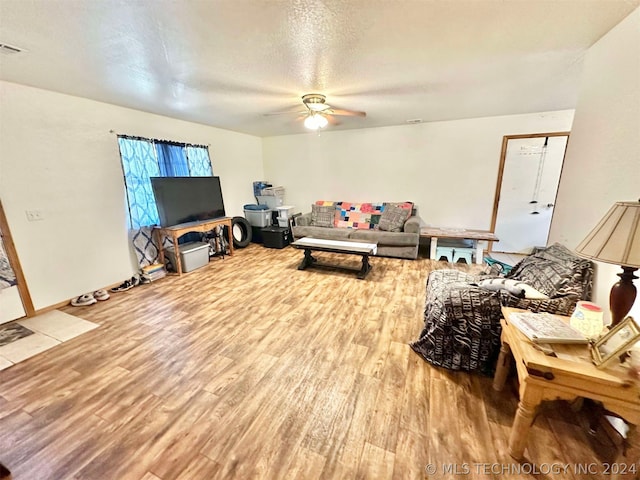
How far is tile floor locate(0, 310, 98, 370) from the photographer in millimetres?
2135

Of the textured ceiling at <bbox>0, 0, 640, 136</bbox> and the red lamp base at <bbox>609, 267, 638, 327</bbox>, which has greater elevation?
the textured ceiling at <bbox>0, 0, 640, 136</bbox>

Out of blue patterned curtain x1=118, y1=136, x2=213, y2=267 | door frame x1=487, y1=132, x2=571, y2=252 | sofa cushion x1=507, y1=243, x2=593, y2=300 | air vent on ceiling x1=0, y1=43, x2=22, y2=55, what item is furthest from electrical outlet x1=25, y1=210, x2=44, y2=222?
door frame x1=487, y1=132, x2=571, y2=252

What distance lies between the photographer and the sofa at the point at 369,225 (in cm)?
436

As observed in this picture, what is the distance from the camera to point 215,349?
2158mm

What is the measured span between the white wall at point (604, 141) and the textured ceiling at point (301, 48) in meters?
0.18

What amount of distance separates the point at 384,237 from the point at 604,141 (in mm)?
2893

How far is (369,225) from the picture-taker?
5008mm

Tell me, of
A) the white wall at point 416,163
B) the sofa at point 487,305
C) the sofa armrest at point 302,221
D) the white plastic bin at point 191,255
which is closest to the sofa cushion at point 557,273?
the sofa at point 487,305

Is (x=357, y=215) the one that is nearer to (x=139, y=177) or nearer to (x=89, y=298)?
(x=139, y=177)

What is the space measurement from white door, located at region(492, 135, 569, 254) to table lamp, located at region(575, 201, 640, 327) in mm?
3664

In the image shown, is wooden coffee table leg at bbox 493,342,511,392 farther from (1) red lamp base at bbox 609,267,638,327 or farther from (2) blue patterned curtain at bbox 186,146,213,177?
(2) blue patterned curtain at bbox 186,146,213,177

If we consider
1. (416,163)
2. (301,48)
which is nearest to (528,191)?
(416,163)

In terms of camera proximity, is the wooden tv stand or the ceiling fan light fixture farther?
the wooden tv stand

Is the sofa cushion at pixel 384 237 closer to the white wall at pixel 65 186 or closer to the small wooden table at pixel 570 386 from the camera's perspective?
the small wooden table at pixel 570 386
